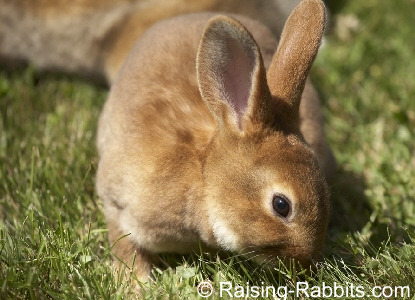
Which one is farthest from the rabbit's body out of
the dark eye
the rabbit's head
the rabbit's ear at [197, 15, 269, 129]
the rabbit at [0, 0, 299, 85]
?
the rabbit at [0, 0, 299, 85]

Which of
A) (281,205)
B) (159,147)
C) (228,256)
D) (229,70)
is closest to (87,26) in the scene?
(159,147)

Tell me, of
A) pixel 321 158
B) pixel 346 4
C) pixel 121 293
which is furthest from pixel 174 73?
pixel 346 4

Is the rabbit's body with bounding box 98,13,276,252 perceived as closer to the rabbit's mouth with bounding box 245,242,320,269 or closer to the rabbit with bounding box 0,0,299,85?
the rabbit's mouth with bounding box 245,242,320,269

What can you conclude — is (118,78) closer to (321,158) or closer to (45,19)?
(321,158)

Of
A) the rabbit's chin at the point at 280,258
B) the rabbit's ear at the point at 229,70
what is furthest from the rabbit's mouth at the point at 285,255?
the rabbit's ear at the point at 229,70

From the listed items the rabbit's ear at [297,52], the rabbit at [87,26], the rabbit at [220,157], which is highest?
the rabbit's ear at [297,52]

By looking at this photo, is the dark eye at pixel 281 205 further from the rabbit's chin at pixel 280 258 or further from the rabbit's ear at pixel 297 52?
the rabbit's ear at pixel 297 52
